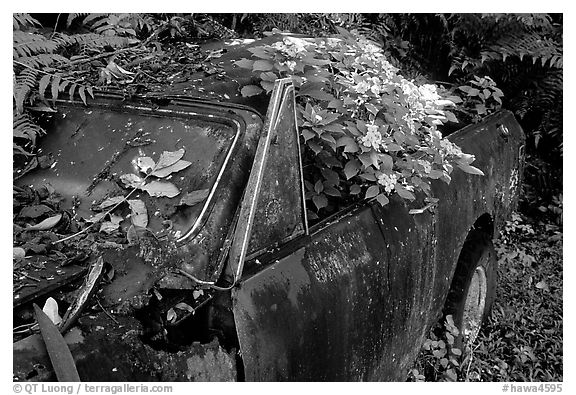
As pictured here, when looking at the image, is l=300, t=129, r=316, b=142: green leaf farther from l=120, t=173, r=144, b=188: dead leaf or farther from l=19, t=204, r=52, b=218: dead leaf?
l=19, t=204, r=52, b=218: dead leaf

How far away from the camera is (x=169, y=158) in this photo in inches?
69.2

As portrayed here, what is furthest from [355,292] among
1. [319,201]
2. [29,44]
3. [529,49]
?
[529,49]

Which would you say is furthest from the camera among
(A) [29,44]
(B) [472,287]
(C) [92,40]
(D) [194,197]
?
(B) [472,287]

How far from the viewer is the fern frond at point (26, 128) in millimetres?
1956

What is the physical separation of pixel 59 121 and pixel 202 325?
1.11 meters

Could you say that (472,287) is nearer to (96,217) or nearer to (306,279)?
(306,279)

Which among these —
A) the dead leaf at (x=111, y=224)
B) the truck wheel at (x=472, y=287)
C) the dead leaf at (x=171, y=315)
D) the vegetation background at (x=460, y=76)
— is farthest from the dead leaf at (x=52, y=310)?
the truck wheel at (x=472, y=287)

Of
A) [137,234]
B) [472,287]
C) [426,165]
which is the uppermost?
[137,234]

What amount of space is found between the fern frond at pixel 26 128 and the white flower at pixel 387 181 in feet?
4.23

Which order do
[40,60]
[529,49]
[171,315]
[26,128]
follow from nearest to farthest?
[171,315] → [26,128] → [40,60] → [529,49]

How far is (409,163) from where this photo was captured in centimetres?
218

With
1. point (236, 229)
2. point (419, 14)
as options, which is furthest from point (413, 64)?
point (236, 229)

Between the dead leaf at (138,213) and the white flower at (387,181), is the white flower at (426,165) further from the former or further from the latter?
the dead leaf at (138,213)

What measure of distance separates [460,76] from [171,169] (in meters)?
4.46
